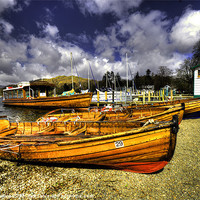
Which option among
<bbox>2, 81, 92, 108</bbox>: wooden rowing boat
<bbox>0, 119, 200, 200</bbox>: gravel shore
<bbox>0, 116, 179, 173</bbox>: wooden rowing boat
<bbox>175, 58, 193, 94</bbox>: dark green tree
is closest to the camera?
<bbox>0, 119, 200, 200</bbox>: gravel shore

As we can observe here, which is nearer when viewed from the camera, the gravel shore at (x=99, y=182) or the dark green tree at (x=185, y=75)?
the gravel shore at (x=99, y=182)

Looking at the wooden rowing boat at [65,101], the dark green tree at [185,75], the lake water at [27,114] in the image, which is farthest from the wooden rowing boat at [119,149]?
the dark green tree at [185,75]

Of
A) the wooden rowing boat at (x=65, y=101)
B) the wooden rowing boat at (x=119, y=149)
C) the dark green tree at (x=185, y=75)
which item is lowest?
the wooden rowing boat at (x=119, y=149)

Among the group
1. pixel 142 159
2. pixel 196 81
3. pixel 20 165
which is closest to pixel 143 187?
pixel 142 159

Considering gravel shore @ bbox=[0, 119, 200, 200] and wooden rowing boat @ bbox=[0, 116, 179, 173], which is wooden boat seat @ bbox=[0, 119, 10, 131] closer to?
gravel shore @ bbox=[0, 119, 200, 200]

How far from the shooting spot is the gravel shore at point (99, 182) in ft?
10.1

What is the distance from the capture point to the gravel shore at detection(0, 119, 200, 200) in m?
3.09

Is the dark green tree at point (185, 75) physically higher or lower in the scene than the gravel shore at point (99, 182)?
higher

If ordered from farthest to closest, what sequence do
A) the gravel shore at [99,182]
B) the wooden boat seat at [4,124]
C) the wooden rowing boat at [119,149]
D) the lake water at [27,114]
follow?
the lake water at [27,114]
the wooden boat seat at [4,124]
the wooden rowing boat at [119,149]
the gravel shore at [99,182]

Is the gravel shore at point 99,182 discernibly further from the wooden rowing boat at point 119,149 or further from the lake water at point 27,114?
the lake water at point 27,114

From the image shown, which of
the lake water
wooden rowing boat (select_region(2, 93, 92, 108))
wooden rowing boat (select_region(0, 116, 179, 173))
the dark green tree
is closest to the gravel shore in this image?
wooden rowing boat (select_region(0, 116, 179, 173))

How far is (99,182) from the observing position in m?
3.54

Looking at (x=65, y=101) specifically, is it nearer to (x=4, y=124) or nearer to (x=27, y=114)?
(x=27, y=114)

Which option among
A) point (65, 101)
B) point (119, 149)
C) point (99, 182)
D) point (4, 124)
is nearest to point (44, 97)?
point (65, 101)
